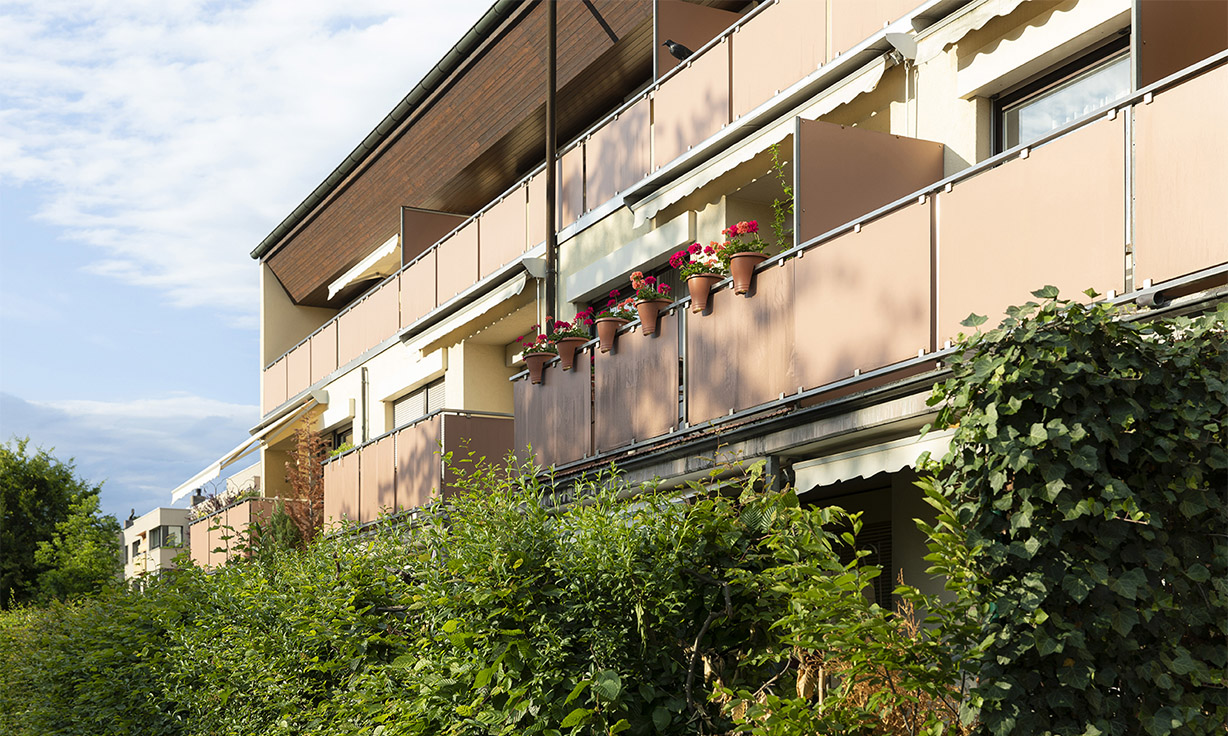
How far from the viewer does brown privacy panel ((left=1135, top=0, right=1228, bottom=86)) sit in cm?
839

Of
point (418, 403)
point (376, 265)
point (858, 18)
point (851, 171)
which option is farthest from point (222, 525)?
point (851, 171)

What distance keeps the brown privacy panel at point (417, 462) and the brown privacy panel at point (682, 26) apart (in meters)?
6.01

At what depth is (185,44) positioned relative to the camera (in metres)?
9.92

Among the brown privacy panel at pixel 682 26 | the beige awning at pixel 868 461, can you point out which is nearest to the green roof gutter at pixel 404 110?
the brown privacy panel at pixel 682 26

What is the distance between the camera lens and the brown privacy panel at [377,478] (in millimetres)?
19000

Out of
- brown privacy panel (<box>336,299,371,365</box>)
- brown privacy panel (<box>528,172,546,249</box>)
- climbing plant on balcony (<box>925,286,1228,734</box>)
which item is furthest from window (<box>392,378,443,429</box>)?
climbing plant on balcony (<box>925,286,1228,734</box>)

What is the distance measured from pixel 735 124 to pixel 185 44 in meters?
5.69

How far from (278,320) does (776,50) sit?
23.0m

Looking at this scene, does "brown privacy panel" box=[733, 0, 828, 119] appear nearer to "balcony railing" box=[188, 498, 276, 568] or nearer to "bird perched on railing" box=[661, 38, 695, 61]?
"bird perched on railing" box=[661, 38, 695, 61]

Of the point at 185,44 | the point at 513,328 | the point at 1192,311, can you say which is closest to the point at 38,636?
the point at 513,328

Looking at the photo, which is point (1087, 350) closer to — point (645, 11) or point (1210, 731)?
point (1210, 731)

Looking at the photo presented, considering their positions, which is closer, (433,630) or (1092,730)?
(1092,730)

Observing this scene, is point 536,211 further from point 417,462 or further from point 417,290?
point 417,290

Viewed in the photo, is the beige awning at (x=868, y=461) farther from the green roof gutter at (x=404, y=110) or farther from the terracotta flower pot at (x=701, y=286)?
the green roof gutter at (x=404, y=110)
